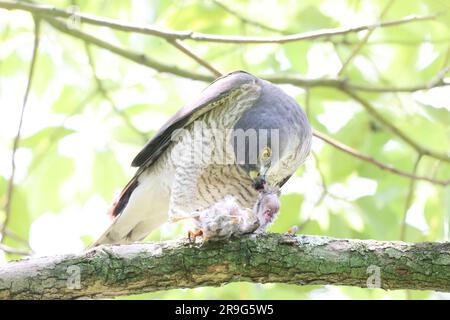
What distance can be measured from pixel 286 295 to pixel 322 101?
6.46ft

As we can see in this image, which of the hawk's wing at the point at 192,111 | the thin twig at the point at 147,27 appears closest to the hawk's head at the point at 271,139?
the hawk's wing at the point at 192,111

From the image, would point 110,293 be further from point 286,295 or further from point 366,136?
point 366,136

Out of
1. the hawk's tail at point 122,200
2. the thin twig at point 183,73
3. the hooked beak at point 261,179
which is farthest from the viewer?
the hawk's tail at point 122,200

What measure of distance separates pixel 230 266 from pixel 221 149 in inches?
66.7

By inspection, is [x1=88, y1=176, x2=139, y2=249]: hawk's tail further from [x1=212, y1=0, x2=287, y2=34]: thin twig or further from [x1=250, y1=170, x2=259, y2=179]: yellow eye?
[x1=212, y1=0, x2=287, y2=34]: thin twig

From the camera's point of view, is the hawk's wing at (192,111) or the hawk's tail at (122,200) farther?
the hawk's tail at (122,200)

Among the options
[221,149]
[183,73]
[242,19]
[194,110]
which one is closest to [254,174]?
[221,149]

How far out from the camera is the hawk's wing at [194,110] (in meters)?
5.24

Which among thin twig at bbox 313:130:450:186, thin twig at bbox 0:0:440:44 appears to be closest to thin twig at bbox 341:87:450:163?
thin twig at bbox 313:130:450:186

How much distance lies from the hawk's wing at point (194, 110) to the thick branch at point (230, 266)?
5.63 ft

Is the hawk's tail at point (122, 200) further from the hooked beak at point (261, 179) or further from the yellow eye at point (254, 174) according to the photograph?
the hooked beak at point (261, 179)

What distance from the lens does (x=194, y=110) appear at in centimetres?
528
